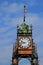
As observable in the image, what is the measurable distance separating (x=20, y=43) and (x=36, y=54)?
2320 millimetres

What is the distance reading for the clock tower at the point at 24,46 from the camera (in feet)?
99.1

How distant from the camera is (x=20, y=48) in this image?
1192 inches

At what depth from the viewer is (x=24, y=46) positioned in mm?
30156

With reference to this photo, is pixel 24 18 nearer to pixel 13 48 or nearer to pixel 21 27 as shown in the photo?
pixel 21 27

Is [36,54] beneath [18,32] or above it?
beneath

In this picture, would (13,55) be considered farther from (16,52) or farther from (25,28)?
(25,28)

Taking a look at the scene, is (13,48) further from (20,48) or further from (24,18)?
(24,18)

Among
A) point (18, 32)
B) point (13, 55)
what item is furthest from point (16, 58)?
point (18, 32)

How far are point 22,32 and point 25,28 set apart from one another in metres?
0.63

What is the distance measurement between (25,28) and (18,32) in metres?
0.93

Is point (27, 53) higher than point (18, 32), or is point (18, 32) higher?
point (18, 32)

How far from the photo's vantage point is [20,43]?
30266mm

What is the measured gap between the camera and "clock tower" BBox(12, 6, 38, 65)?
30.2m

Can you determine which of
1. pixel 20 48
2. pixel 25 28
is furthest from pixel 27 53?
pixel 25 28
